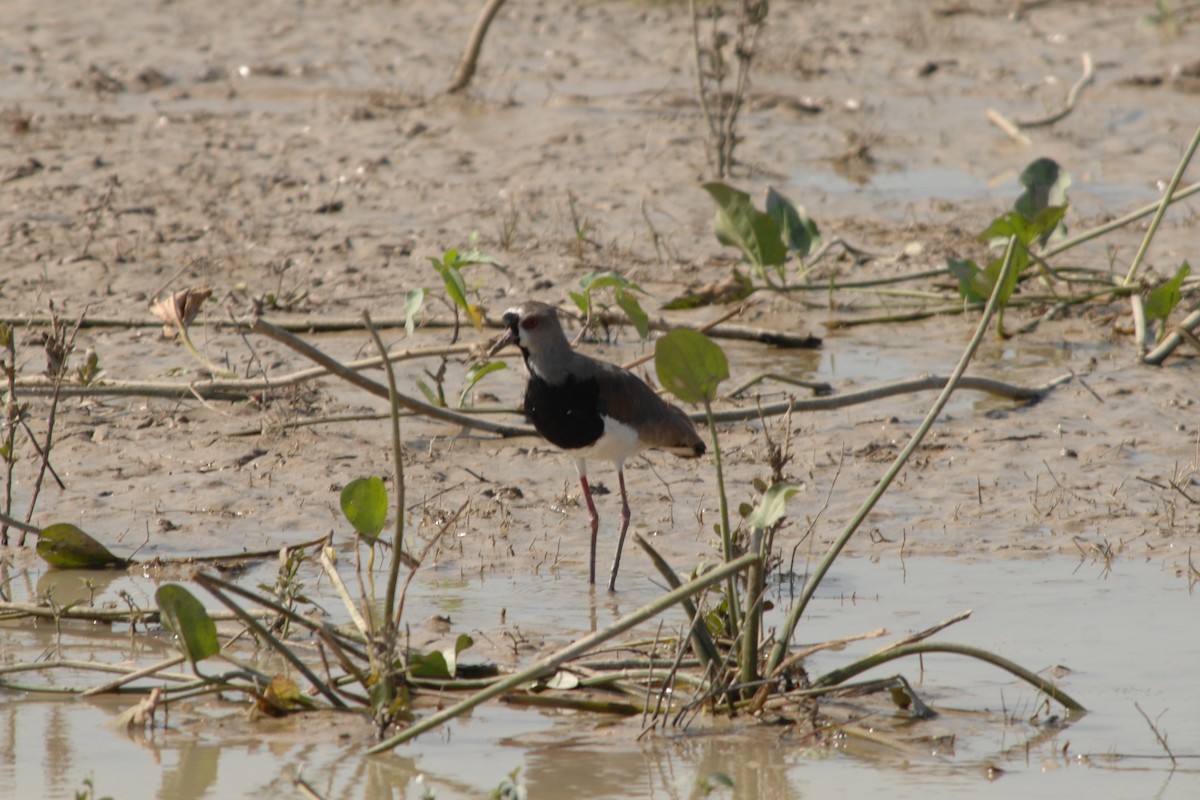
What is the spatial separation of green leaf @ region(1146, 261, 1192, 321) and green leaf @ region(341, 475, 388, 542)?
12.6 feet

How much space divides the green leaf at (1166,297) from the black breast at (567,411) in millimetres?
2677

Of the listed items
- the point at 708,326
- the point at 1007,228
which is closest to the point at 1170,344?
the point at 1007,228

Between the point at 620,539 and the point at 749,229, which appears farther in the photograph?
the point at 749,229

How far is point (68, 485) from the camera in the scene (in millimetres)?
5559

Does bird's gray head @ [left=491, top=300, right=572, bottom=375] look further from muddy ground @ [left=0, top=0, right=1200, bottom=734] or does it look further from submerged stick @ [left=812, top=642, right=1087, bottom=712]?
submerged stick @ [left=812, top=642, right=1087, bottom=712]

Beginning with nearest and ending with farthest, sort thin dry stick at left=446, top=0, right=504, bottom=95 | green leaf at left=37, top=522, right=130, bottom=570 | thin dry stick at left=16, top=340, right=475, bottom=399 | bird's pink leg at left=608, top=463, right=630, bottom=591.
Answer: green leaf at left=37, top=522, right=130, bottom=570
bird's pink leg at left=608, top=463, right=630, bottom=591
thin dry stick at left=16, top=340, right=475, bottom=399
thin dry stick at left=446, top=0, right=504, bottom=95

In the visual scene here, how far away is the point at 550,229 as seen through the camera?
859 cm

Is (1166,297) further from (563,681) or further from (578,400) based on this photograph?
(563,681)

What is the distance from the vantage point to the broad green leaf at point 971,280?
6418mm

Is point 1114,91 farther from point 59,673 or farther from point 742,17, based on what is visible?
point 59,673

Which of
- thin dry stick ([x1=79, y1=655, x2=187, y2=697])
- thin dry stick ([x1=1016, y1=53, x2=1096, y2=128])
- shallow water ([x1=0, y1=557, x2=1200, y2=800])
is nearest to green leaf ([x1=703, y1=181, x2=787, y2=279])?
shallow water ([x1=0, y1=557, x2=1200, y2=800])

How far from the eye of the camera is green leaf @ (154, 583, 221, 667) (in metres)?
3.47

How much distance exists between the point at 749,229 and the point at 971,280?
0.89 metres

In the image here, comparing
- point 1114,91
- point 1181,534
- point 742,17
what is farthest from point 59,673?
point 1114,91
